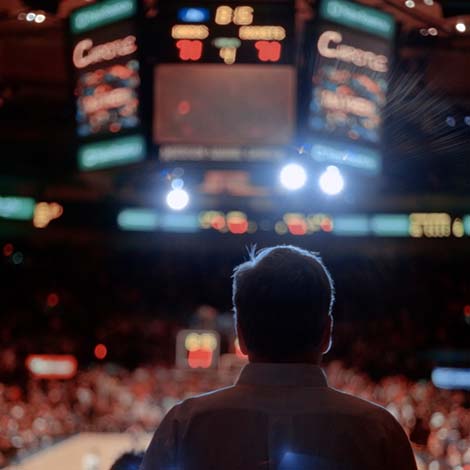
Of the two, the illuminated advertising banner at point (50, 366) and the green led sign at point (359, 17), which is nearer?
the green led sign at point (359, 17)

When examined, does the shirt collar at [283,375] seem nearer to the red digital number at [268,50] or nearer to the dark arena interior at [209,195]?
the dark arena interior at [209,195]

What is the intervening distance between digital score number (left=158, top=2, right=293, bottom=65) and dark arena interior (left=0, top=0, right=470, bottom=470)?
10 millimetres

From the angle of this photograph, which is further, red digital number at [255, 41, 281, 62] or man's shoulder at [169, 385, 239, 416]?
red digital number at [255, 41, 281, 62]

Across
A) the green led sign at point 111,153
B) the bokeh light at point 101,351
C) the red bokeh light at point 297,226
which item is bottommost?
the bokeh light at point 101,351

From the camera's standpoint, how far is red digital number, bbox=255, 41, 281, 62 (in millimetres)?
4523

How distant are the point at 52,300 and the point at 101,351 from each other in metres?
1.34

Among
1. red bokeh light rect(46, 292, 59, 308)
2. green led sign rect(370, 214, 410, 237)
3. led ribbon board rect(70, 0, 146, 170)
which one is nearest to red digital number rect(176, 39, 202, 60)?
led ribbon board rect(70, 0, 146, 170)

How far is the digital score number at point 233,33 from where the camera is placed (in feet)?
→ 14.8

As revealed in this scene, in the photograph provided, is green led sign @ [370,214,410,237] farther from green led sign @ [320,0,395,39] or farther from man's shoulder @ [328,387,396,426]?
man's shoulder @ [328,387,396,426]

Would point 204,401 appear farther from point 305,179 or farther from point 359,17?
point 305,179

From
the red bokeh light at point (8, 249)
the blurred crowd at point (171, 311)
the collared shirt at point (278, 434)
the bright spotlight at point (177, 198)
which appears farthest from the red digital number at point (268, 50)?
the red bokeh light at point (8, 249)

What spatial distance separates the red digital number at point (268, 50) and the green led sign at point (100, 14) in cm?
72

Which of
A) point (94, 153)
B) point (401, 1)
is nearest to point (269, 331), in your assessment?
point (94, 153)

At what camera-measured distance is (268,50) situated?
4539 millimetres
